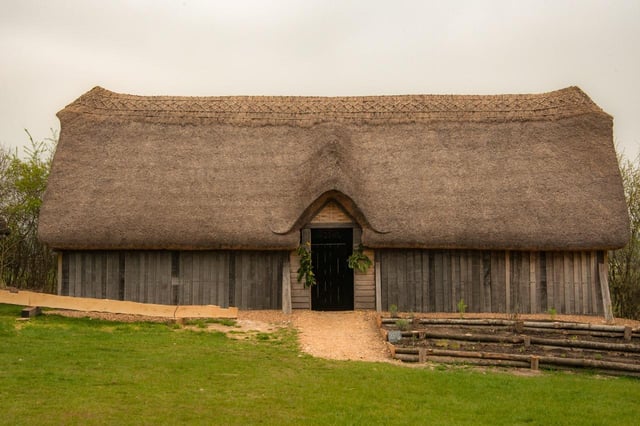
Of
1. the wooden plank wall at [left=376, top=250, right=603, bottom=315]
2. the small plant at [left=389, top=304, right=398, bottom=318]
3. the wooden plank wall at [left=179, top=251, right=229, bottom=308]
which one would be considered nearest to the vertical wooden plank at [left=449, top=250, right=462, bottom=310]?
the wooden plank wall at [left=376, top=250, right=603, bottom=315]

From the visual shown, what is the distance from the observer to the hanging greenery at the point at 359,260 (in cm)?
1775

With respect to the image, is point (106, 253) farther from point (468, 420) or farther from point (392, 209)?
point (468, 420)

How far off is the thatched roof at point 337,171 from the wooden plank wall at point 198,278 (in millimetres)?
769

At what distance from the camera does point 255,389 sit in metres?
10.3

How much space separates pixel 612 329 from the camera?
1465cm

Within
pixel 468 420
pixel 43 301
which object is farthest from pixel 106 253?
pixel 468 420

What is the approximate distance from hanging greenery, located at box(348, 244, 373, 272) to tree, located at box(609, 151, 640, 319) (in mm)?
9766

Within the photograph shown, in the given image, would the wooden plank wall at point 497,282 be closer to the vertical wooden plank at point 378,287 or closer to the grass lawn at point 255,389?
the vertical wooden plank at point 378,287

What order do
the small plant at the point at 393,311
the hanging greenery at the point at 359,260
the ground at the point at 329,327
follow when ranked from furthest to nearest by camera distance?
the hanging greenery at the point at 359,260
the small plant at the point at 393,311
the ground at the point at 329,327

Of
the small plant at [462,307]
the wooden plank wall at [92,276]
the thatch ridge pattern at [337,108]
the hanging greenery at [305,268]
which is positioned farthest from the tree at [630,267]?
the wooden plank wall at [92,276]

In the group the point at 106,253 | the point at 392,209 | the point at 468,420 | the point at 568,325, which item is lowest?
the point at 468,420

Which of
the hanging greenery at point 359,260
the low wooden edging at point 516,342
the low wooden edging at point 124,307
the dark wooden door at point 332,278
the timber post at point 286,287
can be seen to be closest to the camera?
the low wooden edging at point 516,342

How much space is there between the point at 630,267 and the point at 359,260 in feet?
35.8

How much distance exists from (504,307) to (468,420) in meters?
9.19
